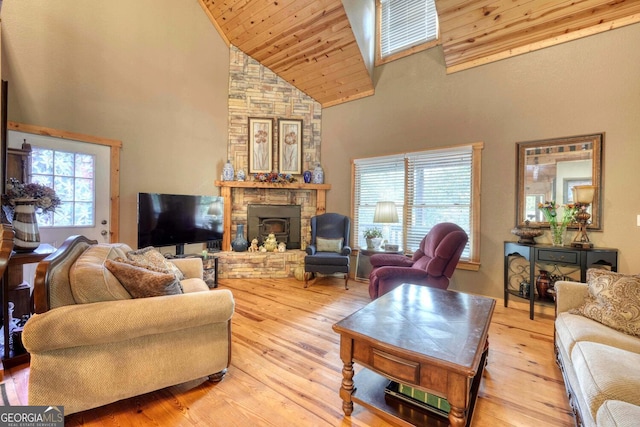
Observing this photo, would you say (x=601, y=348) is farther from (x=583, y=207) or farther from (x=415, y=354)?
(x=583, y=207)

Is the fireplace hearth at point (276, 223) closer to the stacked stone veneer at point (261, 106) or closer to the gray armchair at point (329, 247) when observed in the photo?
the gray armchair at point (329, 247)

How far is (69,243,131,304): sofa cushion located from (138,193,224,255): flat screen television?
2167mm

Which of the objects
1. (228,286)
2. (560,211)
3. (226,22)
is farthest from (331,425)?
(226,22)

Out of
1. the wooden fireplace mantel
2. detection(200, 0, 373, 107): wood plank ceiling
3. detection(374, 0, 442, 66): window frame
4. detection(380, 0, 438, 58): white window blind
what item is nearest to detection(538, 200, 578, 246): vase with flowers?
detection(374, 0, 442, 66): window frame

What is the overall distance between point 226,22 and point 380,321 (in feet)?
17.3

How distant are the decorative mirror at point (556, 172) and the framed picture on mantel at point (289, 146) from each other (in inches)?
133

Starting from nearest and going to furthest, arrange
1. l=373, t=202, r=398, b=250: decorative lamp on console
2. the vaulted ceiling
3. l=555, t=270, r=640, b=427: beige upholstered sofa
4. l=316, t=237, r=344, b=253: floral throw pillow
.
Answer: l=555, t=270, r=640, b=427: beige upholstered sofa < the vaulted ceiling < l=373, t=202, r=398, b=250: decorative lamp on console < l=316, t=237, r=344, b=253: floral throw pillow

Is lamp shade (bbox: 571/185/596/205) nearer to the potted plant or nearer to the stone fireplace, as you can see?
the potted plant

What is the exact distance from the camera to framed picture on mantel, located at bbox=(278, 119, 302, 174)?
5039 mm

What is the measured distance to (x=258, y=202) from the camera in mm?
5031

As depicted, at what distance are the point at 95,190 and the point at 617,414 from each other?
4.91 m

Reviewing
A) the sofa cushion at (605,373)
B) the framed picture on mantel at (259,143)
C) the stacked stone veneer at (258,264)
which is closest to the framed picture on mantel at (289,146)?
the framed picture on mantel at (259,143)

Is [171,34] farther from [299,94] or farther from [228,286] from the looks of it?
[228,286]

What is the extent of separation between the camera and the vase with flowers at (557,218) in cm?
303
